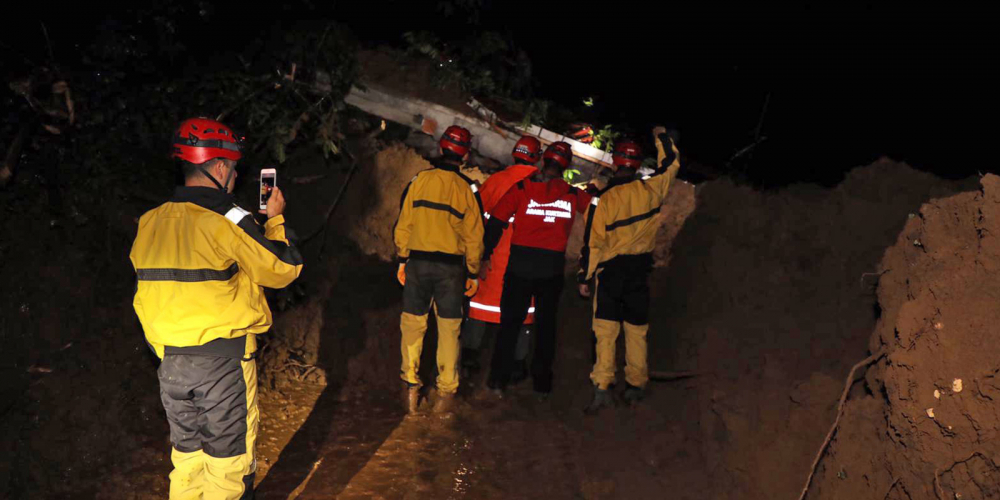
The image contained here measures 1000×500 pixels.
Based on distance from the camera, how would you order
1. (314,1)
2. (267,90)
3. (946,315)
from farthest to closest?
(314,1) → (267,90) → (946,315)

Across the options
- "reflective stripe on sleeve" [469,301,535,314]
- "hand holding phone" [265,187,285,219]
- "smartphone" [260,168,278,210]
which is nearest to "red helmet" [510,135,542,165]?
"reflective stripe on sleeve" [469,301,535,314]

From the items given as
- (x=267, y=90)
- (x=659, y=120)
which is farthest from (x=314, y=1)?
(x=659, y=120)

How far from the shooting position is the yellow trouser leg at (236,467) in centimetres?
362

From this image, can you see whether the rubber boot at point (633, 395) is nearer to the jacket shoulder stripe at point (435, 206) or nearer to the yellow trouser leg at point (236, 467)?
the jacket shoulder stripe at point (435, 206)

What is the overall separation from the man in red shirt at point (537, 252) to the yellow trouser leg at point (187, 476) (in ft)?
10.5

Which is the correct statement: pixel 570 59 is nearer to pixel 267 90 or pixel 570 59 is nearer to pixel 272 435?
pixel 267 90

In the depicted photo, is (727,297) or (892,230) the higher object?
(892,230)

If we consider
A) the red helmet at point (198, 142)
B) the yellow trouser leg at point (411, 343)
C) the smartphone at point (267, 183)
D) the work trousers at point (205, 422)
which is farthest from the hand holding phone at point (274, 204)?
the yellow trouser leg at point (411, 343)

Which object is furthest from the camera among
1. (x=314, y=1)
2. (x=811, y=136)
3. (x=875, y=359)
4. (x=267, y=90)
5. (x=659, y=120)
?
(x=659, y=120)

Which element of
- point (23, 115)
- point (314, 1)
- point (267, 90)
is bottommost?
point (23, 115)

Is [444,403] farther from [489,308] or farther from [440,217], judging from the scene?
[440,217]

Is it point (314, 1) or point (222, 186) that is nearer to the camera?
point (222, 186)

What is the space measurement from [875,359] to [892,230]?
1575 millimetres

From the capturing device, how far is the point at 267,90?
298 inches
